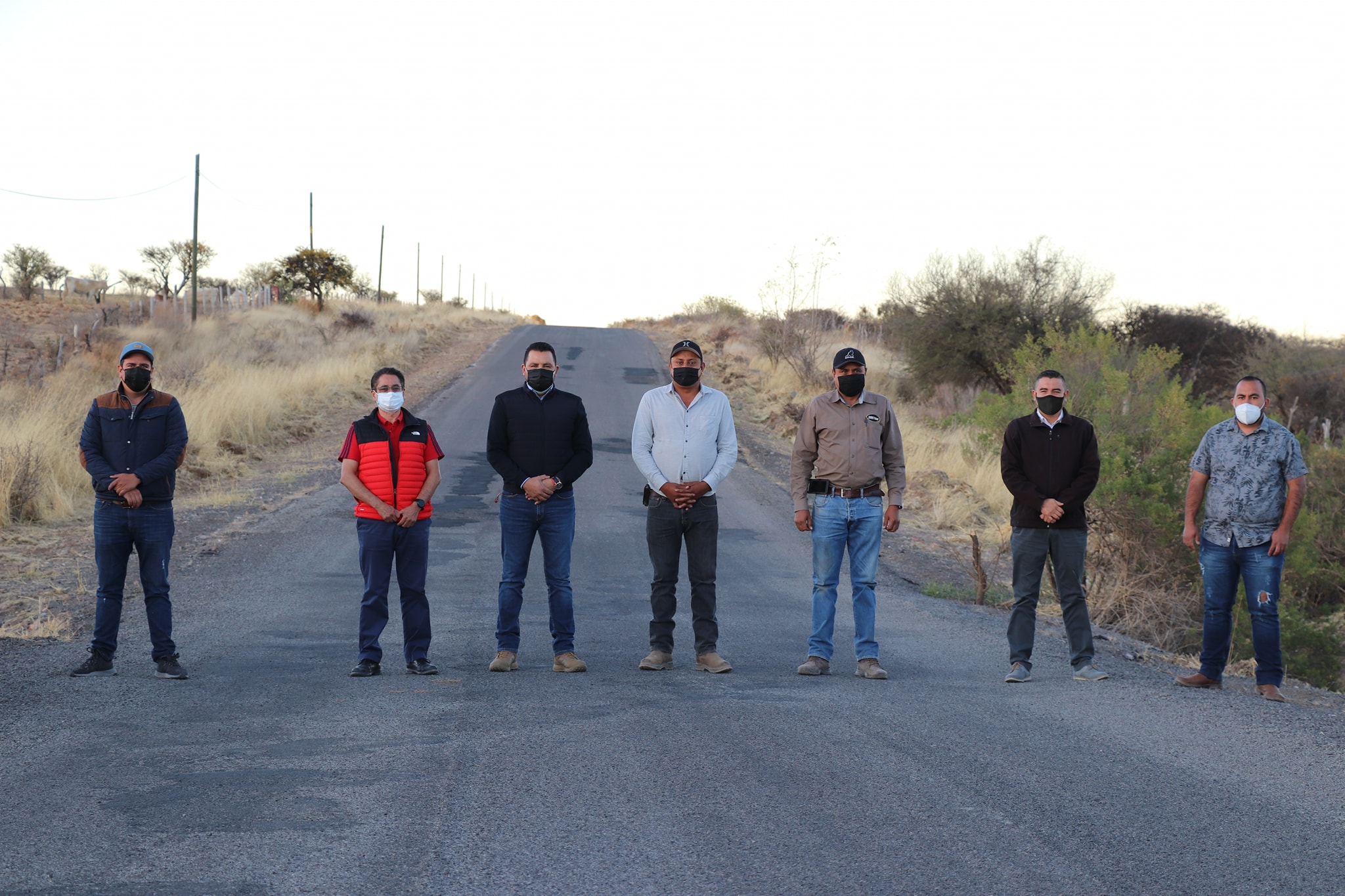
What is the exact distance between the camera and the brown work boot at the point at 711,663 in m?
7.27

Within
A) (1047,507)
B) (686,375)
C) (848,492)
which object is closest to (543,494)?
(686,375)

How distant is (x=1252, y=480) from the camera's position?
7.34 meters

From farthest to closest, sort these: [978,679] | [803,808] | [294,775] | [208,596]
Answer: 1. [208,596]
2. [978,679]
3. [294,775]
4. [803,808]

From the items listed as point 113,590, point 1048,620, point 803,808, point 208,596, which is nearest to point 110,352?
point 208,596

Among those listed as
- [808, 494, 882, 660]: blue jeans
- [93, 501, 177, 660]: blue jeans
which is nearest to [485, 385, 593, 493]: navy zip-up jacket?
[808, 494, 882, 660]: blue jeans

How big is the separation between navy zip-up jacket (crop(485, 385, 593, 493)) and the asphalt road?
1.34m

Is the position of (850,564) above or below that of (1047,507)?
below

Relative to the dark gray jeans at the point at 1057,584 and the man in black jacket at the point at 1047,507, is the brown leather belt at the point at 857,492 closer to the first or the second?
the man in black jacket at the point at 1047,507

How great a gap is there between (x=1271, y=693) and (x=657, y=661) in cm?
414

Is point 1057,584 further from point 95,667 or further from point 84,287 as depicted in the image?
point 84,287

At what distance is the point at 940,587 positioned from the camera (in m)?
11.5

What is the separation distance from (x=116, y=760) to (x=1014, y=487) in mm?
5747

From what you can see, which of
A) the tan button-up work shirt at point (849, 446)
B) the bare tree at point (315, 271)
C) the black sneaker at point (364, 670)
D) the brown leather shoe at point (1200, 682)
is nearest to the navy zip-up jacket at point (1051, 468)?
the tan button-up work shirt at point (849, 446)

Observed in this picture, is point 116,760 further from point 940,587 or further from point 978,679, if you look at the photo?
point 940,587
